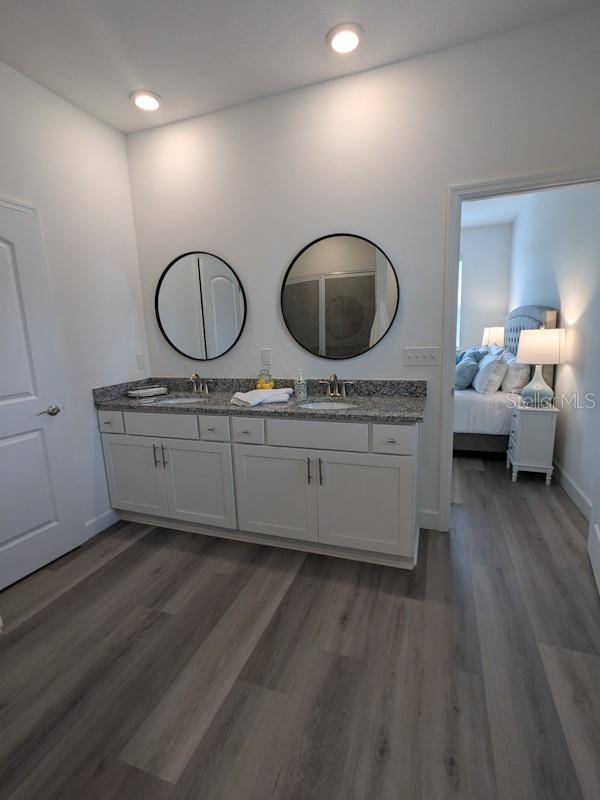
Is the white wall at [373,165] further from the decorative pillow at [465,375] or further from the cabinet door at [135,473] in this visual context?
the decorative pillow at [465,375]

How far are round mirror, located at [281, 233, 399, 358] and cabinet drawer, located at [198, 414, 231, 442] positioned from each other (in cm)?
75

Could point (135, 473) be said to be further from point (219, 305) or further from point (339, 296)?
point (339, 296)

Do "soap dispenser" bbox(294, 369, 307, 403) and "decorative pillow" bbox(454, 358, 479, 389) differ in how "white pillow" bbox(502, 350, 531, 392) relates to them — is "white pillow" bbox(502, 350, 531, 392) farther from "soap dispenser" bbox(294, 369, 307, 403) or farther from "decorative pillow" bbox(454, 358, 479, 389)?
"soap dispenser" bbox(294, 369, 307, 403)

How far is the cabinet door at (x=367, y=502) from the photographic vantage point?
1.93m

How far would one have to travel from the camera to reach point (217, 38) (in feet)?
6.14

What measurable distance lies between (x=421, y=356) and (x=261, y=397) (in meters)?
0.99

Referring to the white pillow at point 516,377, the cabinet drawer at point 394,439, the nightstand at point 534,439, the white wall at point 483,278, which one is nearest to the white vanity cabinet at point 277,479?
the cabinet drawer at point 394,439

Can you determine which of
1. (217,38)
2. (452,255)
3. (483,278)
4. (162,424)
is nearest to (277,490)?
(162,424)

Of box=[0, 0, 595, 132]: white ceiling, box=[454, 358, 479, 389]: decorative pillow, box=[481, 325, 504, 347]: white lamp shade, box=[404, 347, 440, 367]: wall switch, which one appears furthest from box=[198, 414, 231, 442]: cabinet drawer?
box=[481, 325, 504, 347]: white lamp shade

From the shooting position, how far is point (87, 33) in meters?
1.82

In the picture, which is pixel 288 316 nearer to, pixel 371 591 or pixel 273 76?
pixel 273 76

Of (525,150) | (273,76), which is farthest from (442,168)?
(273,76)

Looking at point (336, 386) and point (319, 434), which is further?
point (336, 386)

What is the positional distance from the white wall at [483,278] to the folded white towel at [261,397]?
4.96m
